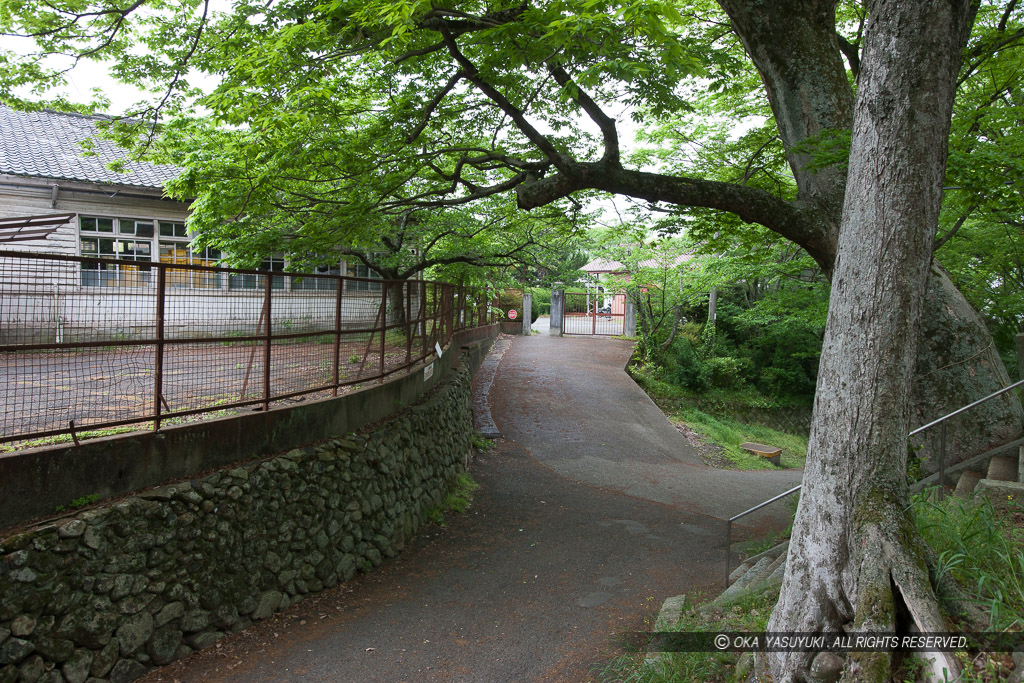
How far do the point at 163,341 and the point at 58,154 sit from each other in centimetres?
1325

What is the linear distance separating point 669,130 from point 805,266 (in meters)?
4.71

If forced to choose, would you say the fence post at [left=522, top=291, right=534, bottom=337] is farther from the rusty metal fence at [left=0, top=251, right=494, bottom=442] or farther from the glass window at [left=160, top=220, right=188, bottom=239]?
the rusty metal fence at [left=0, top=251, right=494, bottom=442]

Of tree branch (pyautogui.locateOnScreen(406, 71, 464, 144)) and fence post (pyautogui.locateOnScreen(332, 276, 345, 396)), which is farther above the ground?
tree branch (pyautogui.locateOnScreen(406, 71, 464, 144))

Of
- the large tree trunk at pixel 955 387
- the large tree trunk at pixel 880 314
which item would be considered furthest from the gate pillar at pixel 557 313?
the large tree trunk at pixel 880 314

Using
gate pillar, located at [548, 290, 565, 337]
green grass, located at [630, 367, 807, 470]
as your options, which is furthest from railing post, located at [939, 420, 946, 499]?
gate pillar, located at [548, 290, 565, 337]

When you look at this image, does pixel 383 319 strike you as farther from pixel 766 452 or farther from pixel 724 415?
pixel 724 415

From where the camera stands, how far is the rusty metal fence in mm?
4789

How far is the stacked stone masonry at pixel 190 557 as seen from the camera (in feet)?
14.0

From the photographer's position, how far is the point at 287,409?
6738 mm

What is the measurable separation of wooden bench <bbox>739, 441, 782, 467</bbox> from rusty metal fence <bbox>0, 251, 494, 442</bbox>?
10.0 metres

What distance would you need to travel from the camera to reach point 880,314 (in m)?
3.87

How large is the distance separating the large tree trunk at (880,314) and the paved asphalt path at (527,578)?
2111mm

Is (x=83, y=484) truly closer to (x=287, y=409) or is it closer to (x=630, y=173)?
(x=287, y=409)

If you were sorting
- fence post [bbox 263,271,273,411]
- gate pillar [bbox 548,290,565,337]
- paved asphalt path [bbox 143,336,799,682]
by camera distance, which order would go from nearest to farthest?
1. paved asphalt path [bbox 143,336,799,682]
2. fence post [bbox 263,271,273,411]
3. gate pillar [bbox 548,290,565,337]
